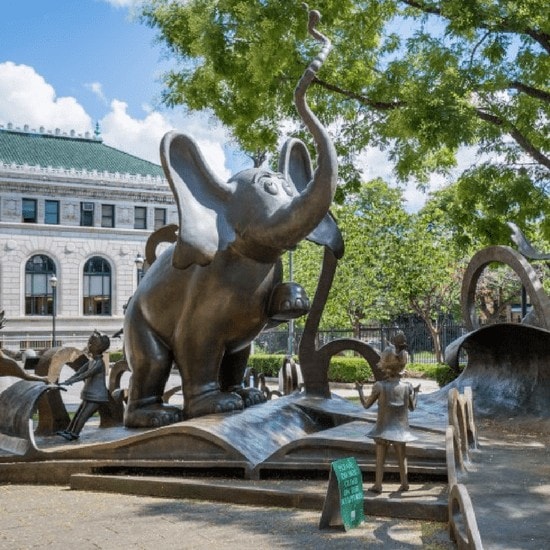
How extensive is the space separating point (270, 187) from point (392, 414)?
9.15ft

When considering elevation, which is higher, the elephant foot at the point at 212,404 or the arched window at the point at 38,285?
the arched window at the point at 38,285

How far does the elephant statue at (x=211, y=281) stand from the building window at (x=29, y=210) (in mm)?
42899

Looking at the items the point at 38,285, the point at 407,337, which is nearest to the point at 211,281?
the point at 407,337

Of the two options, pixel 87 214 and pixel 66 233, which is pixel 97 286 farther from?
pixel 87 214

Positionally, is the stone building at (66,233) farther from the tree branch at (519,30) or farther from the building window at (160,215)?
the tree branch at (519,30)

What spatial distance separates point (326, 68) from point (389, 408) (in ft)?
31.9

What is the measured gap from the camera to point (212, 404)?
7.23 meters

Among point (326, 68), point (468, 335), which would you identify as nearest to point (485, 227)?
point (326, 68)

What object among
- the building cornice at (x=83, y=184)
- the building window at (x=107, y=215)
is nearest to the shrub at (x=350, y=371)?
the building cornice at (x=83, y=184)

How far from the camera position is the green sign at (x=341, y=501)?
16.0 ft

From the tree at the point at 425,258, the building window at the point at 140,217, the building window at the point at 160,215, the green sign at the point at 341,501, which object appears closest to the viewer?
the green sign at the point at 341,501

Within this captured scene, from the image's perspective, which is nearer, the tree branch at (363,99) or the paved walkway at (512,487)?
the paved walkway at (512,487)

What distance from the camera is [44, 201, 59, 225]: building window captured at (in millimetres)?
48781

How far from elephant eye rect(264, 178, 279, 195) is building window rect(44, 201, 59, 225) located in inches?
1726
